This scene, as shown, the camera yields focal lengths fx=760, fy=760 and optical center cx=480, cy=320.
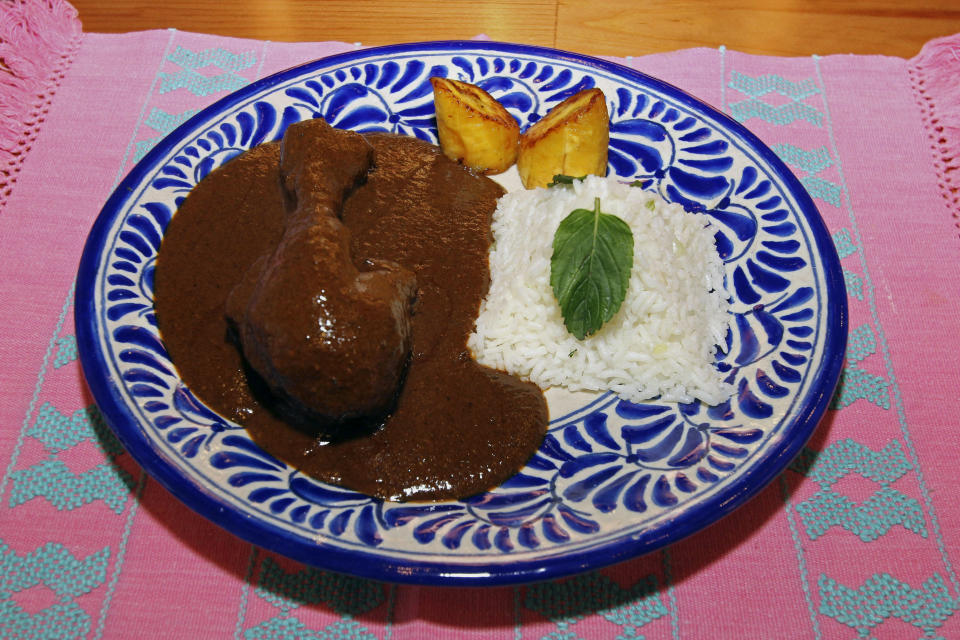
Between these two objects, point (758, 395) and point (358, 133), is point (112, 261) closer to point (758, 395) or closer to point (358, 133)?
point (358, 133)

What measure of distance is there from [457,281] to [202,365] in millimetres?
1065

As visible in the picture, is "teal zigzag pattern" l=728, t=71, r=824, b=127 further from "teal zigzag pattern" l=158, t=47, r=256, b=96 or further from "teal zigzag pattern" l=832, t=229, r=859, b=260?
"teal zigzag pattern" l=158, t=47, r=256, b=96

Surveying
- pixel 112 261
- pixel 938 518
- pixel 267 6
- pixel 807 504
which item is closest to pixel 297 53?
pixel 267 6

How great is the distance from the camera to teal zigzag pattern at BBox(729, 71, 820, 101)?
4223 millimetres

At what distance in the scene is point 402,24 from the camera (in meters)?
4.72

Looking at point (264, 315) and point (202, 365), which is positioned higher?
point (264, 315)

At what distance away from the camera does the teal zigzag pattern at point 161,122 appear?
3.85 meters

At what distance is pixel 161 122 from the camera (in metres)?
3.95

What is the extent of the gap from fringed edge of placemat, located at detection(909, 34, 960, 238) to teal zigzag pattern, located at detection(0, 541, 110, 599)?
3.94 metres

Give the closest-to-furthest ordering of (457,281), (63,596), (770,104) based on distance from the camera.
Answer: (63,596) → (457,281) → (770,104)

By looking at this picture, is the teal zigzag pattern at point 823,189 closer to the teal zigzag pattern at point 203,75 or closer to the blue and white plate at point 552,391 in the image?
the blue and white plate at point 552,391

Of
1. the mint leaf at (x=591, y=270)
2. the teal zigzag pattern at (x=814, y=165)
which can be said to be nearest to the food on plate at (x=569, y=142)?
the mint leaf at (x=591, y=270)

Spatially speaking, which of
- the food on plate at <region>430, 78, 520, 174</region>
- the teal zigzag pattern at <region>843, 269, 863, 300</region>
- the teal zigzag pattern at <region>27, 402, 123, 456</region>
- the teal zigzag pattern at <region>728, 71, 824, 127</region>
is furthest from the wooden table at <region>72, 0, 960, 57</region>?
the teal zigzag pattern at <region>27, 402, 123, 456</region>

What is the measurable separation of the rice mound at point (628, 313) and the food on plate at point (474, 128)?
0.38m
